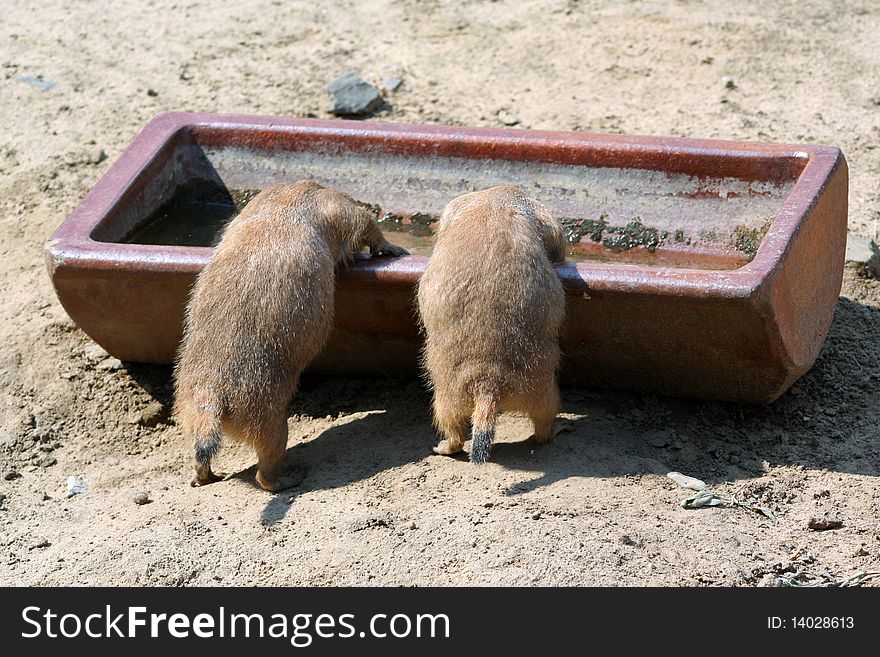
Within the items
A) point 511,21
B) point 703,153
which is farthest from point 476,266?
point 511,21

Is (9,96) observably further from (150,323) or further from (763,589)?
(763,589)

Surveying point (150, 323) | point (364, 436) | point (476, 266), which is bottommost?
point (364, 436)

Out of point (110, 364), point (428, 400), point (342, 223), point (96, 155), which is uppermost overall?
point (342, 223)

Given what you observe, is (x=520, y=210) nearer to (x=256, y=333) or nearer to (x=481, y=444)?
(x=481, y=444)

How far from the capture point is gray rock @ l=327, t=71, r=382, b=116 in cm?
920

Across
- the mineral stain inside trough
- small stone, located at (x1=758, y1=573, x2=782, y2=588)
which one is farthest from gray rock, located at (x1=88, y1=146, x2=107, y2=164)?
small stone, located at (x1=758, y1=573, x2=782, y2=588)

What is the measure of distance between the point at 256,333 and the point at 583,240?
228cm

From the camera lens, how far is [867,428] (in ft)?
19.3

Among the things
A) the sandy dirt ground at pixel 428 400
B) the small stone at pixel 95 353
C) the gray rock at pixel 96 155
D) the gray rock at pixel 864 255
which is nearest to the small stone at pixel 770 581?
the sandy dirt ground at pixel 428 400

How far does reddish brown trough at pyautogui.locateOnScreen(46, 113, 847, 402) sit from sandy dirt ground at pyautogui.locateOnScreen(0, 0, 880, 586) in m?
0.35

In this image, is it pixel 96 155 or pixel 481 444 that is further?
pixel 96 155

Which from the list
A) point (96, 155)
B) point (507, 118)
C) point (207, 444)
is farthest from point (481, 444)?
point (96, 155)

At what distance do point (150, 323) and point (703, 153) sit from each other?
10.3 ft

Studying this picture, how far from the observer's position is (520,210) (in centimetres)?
582
